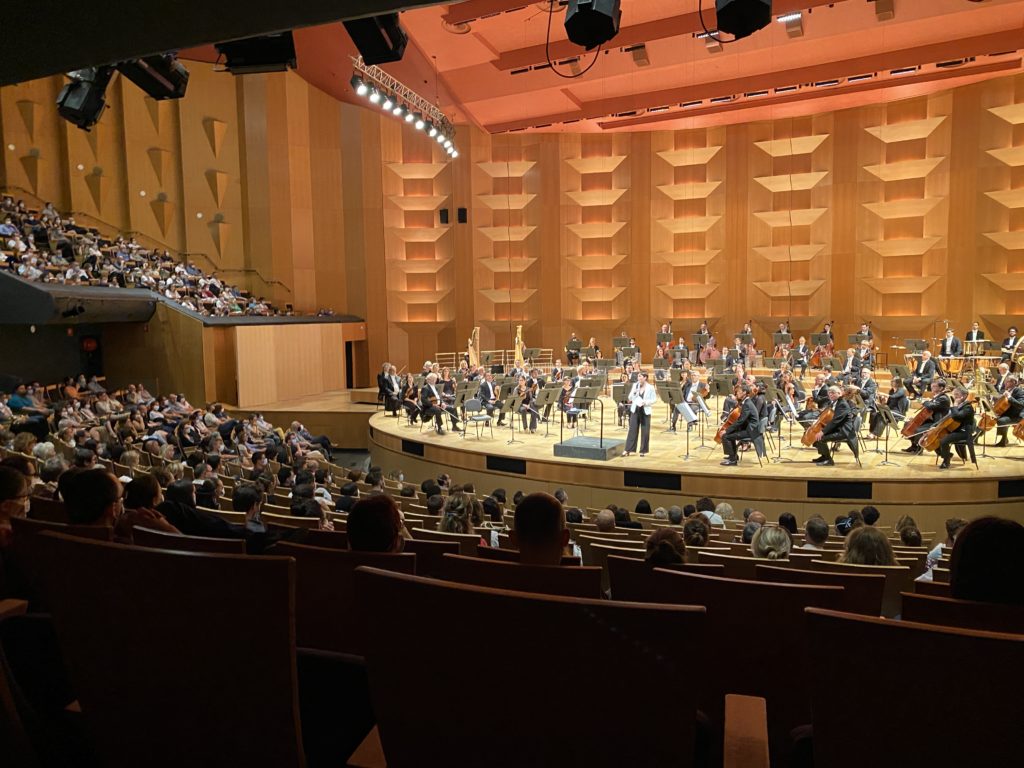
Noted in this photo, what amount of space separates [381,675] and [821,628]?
0.72 meters

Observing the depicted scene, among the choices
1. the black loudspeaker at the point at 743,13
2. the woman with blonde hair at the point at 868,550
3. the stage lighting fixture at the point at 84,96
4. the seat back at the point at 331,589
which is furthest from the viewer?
the stage lighting fixture at the point at 84,96

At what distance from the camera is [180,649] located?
134 cm

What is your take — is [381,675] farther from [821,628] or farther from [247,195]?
[247,195]

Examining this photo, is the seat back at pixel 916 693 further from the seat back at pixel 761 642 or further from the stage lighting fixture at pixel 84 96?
the stage lighting fixture at pixel 84 96

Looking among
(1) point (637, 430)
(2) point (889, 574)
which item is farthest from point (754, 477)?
(2) point (889, 574)

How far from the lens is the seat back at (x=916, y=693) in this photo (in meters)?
1.05

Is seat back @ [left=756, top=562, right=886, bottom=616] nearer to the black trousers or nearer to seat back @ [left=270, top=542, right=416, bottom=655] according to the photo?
seat back @ [left=270, top=542, right=416, bottom=655]

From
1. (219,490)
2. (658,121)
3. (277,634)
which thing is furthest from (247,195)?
(277,634)

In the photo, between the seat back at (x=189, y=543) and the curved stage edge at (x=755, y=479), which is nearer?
the seat back at (x=189, y=543)

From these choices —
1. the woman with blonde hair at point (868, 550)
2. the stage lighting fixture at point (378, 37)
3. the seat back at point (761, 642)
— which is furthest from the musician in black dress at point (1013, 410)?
the seat back at point (761, 642)

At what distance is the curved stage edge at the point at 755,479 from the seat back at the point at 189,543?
9065mm

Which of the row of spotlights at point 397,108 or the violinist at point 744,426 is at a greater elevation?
the row of spotlights at point 397,108

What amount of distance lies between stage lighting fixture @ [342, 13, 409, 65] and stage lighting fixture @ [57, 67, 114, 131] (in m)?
2.79

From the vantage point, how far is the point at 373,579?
49.3 inches
